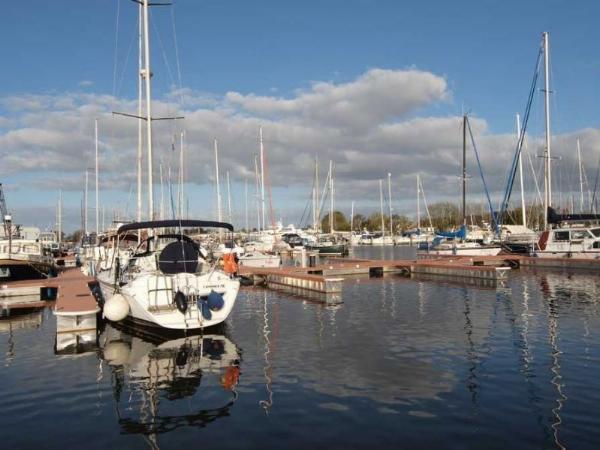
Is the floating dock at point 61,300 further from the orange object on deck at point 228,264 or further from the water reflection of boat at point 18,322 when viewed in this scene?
the orange object on deck at point 228,264

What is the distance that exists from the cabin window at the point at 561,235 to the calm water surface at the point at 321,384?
72.8 feet

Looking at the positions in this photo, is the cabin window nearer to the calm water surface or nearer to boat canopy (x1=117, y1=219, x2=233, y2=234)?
the calm water surface

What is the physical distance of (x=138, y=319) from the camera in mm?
16641

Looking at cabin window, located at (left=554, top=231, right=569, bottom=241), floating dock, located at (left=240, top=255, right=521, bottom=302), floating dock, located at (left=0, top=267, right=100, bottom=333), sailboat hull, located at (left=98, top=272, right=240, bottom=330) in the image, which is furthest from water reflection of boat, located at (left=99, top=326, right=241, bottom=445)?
cabin window, located at (left=554, top=231, right=569, bottom=241)

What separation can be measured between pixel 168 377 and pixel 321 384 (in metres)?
3.52

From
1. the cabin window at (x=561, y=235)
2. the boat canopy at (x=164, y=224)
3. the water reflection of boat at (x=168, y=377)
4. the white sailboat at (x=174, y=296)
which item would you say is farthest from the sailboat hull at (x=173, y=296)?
the cabin window at (x=561, y=235)

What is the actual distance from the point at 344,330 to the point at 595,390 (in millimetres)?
7790

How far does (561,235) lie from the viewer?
3938 cm

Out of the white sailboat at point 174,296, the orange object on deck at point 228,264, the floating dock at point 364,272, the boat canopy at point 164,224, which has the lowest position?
the floating dock at point 364,272

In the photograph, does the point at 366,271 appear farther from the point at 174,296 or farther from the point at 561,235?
the point at 174,296

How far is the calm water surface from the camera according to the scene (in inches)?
321

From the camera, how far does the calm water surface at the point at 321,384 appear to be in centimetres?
816

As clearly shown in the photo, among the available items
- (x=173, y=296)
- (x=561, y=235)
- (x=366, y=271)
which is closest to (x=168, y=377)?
(x=173, y=296)

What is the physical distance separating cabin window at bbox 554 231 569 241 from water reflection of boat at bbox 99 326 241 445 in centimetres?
3230
